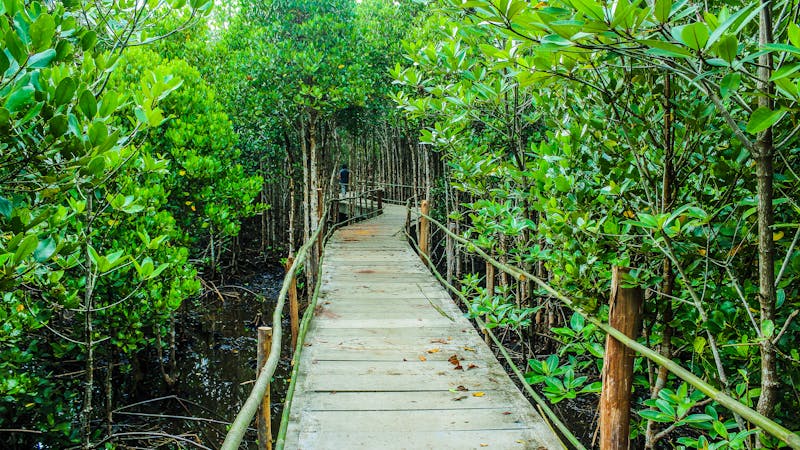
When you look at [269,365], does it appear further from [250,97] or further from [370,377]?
[250,97]

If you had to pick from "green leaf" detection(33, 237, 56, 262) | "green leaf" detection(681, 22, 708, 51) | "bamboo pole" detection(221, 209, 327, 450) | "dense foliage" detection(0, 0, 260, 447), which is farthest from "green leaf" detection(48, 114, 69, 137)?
"green leaf" detection(681, 22, 708, 51)

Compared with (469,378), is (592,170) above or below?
above

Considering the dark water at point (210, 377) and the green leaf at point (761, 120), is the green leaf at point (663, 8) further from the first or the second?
the dark water at point (210, 377)

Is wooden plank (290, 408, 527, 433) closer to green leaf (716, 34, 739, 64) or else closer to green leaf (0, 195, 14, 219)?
green leaf (0, 195, 14, 219)

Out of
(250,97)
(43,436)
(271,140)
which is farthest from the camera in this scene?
(271,140)

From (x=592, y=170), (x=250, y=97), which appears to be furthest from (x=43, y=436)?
(x=250, y=97)

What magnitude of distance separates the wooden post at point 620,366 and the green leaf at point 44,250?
7.13 ft

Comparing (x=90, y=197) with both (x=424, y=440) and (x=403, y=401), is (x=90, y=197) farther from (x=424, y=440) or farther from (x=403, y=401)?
(x=424, y=440)

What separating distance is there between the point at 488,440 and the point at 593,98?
1832 mm

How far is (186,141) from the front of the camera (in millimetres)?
6828

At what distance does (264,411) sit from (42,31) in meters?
1.56

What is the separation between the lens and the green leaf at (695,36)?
3.43ft

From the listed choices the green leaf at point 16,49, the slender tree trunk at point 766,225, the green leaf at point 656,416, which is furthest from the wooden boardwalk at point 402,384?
the green leaf at point 16,49

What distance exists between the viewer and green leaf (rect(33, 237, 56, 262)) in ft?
5.84
